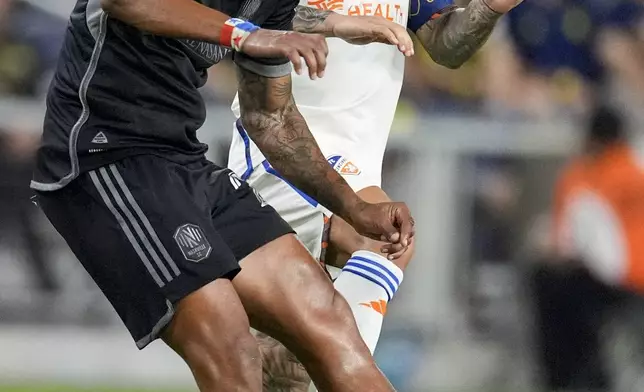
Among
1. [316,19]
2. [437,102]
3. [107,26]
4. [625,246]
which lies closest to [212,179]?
[107,26]

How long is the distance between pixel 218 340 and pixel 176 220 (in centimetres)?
28

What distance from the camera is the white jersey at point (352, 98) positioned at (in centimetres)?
354

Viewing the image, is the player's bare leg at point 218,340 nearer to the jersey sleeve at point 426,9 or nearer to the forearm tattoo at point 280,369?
the forearm tattoo at point 280,369

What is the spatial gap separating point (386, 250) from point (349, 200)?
0.55 ft

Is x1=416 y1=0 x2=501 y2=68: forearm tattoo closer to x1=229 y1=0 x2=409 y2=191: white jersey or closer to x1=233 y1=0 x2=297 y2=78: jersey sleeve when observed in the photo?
x1=229 y1=0 x2=409 y2=191: white jersey

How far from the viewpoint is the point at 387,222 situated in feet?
8.52

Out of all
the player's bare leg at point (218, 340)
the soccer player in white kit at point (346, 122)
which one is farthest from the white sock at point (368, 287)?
the player's bare leg at point (218, 340)

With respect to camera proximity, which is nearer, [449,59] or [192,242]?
[192,242]

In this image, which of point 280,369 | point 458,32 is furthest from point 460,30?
point 280,369

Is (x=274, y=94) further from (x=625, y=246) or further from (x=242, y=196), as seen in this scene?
(x=625, y=246)

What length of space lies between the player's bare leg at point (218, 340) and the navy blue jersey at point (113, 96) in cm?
35

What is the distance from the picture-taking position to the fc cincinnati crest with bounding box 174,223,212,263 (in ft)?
8.13

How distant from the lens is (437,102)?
4965mm

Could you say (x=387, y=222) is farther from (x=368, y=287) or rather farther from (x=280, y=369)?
(x=280, y=369)
